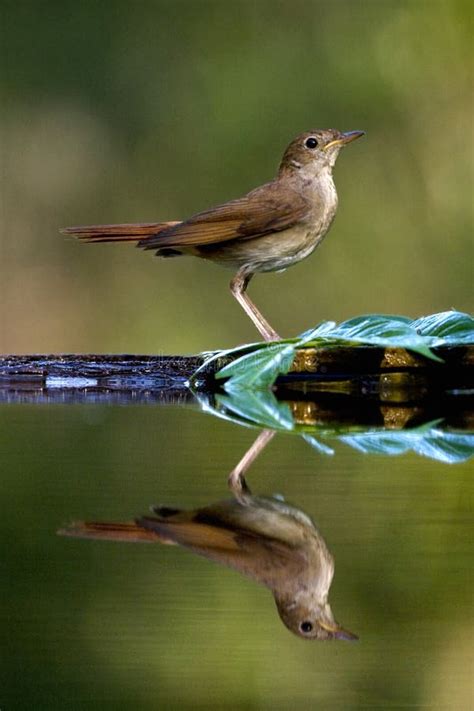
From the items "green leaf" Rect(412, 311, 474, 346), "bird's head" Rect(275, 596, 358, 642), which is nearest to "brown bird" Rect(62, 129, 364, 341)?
"green leaf" Rect(412, 311, 474, 346)

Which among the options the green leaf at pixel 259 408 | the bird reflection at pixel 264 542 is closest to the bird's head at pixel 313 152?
the green leaf at pixel 259 408

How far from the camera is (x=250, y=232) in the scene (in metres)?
5.18

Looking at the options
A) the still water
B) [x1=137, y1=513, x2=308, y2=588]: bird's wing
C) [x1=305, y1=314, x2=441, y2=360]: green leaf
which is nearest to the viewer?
the still water

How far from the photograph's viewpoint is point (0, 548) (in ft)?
5.74

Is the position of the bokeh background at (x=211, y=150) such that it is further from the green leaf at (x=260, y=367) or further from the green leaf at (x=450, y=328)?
the green leaf at (x=260, y=367)

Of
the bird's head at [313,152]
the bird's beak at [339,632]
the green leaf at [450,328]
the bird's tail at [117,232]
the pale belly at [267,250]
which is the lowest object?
the bird's beak at [339,632]

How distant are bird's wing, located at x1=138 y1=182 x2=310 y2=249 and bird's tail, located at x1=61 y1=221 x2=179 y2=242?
0.10m

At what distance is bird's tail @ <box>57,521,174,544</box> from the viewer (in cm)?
176

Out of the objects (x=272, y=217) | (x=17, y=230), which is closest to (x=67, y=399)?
(x=272, y=217)

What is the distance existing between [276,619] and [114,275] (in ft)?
32.7

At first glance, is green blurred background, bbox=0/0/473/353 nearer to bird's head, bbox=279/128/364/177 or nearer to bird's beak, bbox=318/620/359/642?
bird's head, bbox=279/128/364/177

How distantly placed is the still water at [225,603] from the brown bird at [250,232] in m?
2.68

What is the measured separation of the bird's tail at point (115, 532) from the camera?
1757mm

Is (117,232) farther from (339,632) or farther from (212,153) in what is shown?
(212,153)
